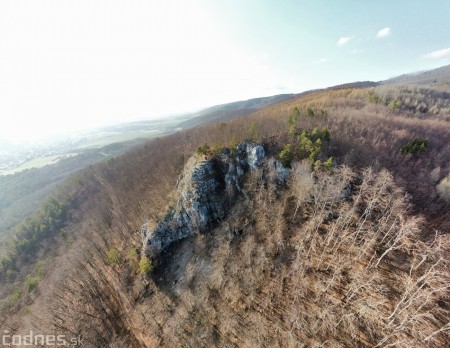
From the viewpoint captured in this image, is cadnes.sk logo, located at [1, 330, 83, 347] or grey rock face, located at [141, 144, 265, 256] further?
grey rock face, located at [141, 144, 265, 256]

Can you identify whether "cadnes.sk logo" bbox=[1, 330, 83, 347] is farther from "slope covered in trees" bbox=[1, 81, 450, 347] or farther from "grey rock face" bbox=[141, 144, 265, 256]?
"grey rock face" bbox=[141, 144, 265, 256]

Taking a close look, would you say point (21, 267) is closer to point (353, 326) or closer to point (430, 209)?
point (353, 326)

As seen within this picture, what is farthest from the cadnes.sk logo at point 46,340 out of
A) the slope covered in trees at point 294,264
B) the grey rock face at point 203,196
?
the grey rock face at point 203,196

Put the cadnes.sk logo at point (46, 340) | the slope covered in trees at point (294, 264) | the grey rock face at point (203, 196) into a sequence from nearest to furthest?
the slope covered in trees at point (294, 264), the cadnes.sk logo at point (46, 340), the grey rock face at point (203, 196)

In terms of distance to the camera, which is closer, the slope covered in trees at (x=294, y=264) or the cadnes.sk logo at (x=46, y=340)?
the slope covered in trees at (x=294, y=264)

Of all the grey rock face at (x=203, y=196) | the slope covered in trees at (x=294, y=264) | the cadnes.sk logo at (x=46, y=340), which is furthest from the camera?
the grey rock face at (x=203, y=196)

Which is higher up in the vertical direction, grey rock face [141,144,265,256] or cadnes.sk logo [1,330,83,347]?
grey rock face [141,144,265,256]

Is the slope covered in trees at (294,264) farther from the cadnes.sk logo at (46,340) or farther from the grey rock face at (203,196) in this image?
the grey rock face at (203,196)

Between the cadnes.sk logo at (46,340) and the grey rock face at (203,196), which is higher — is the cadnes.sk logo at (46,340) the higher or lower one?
the lower one

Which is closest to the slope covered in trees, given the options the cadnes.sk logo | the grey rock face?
the cadnes.sk logo

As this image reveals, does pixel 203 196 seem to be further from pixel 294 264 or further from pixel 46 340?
pixel 46 340
